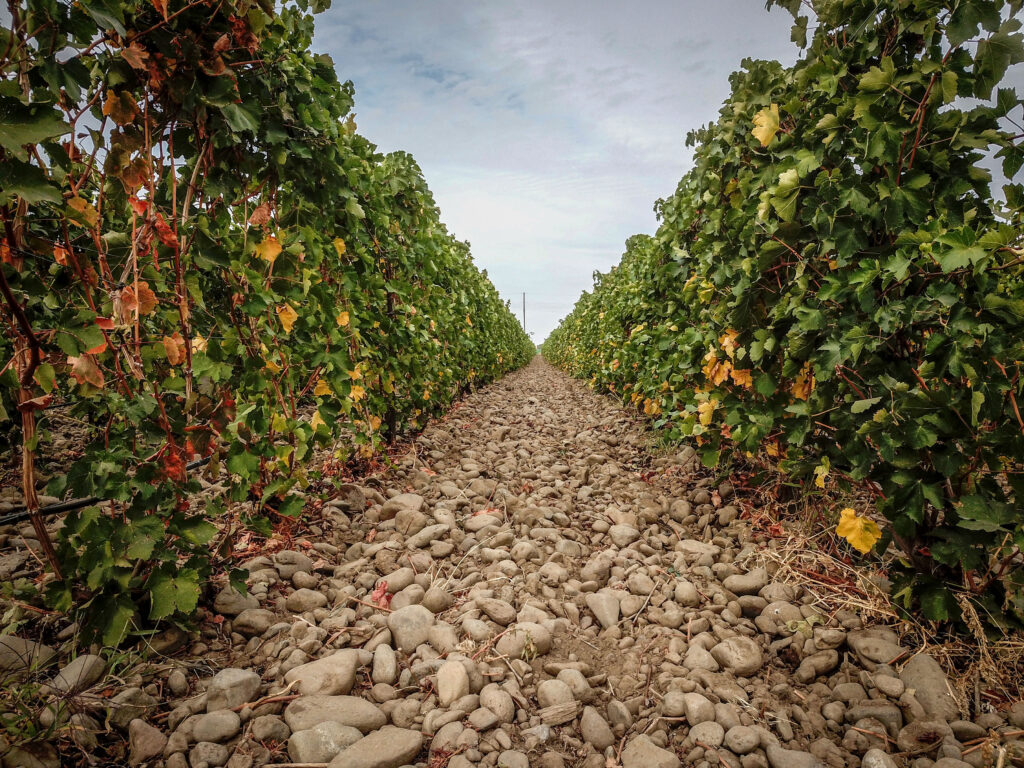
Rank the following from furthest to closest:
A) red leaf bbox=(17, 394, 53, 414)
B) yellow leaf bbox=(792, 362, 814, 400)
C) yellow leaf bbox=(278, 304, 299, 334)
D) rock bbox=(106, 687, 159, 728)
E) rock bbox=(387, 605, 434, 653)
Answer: yellow leaf bbox=(792, 362, 814, 400) → yellow leaf bbox=(278, 304, 299, 334) → rock bbox=(387, 605, 434, 653) → rock bbox=(106, 687, 159, 728) → red leaf bbox=(17, 394, 53, 414)

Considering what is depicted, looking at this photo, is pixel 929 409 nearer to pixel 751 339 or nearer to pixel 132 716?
pixel 751 339

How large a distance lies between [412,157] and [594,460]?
3492mm

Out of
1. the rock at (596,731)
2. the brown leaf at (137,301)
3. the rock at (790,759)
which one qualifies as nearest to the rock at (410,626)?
the rock at (596,731)

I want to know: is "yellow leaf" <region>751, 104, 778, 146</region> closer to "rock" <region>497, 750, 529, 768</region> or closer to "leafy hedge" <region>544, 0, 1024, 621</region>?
"leafy hedge" <region>544, 0, 1024, 621</region>

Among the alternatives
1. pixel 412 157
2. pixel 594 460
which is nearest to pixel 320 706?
pixel 594 460

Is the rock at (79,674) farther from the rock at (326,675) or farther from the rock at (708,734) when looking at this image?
the rock at (708,734)

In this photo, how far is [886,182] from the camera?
185 centimetres

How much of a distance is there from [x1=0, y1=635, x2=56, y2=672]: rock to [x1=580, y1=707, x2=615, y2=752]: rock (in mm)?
1768

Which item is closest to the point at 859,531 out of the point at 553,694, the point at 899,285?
the point at 899,285

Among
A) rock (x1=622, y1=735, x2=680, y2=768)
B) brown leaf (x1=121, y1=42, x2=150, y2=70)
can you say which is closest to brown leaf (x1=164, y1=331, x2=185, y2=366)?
brown leaf (x1=121, y1=42, x2=150, y2=70)

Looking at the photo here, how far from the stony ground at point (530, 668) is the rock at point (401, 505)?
0.42ft

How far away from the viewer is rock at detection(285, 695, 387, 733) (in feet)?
5.13

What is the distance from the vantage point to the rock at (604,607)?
7.29 feet

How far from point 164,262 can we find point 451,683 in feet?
6.17
